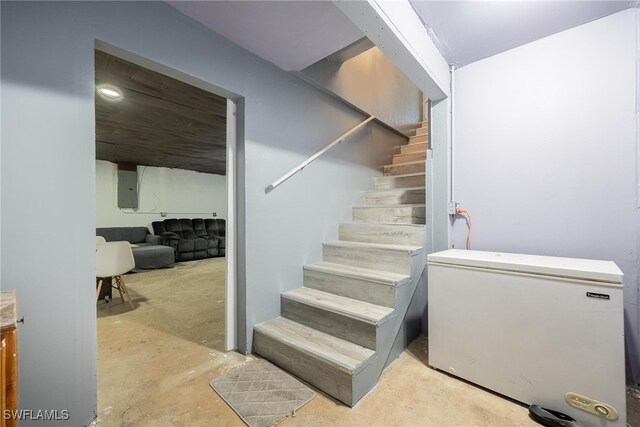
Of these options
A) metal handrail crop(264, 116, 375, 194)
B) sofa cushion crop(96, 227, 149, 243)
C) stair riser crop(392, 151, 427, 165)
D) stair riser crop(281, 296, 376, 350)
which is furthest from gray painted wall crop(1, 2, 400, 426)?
sofa cushion crop(96, 227, 149, 243)

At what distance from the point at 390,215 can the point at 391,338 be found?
1.20 m

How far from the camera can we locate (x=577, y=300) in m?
1.23

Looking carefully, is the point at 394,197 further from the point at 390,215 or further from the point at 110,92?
the point at 110,92

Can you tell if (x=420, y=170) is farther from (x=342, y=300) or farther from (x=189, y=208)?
(x=189, y=208)

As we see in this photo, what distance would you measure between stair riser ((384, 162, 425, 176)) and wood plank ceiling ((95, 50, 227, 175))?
211 cm

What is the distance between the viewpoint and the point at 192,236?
606cm

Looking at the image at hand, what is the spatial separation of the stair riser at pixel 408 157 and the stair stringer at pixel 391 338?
1.77 m

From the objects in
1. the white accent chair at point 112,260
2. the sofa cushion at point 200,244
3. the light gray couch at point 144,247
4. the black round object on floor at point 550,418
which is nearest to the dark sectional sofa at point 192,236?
the sofa cushion at point 200,244

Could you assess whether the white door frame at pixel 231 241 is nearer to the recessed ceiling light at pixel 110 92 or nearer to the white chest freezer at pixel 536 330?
the recessed ceiling light at pixel 110 92

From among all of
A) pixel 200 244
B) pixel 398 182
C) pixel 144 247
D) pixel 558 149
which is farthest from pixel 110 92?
pixel 200 244

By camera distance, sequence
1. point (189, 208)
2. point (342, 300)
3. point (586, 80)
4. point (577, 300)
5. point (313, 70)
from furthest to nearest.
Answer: point (189, 208), point (313, 70), point (342, 300), point (586, 80), point (577, 300)

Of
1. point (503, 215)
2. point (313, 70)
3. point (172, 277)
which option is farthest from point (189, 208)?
point (503, 215)

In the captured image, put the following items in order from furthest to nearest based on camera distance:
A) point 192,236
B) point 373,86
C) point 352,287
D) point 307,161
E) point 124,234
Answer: point 192,236, point 124,234, point 373,86, point 307,161, point 352,287

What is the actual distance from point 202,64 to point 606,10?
2469 millimetres
